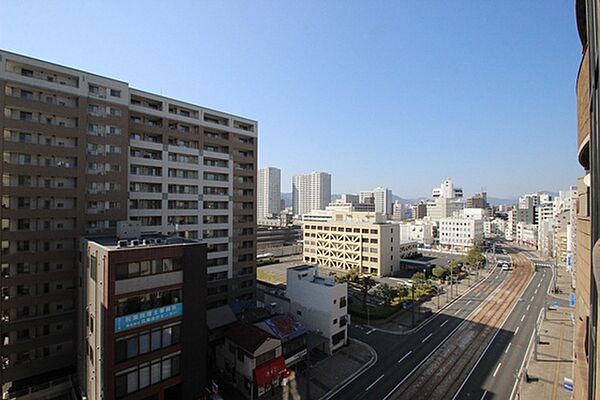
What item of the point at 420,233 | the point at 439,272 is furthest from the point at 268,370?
the point at 420,233

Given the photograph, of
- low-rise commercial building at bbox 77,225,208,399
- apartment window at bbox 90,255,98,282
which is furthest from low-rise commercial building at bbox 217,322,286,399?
apartment window at bbox 90,255,98,282

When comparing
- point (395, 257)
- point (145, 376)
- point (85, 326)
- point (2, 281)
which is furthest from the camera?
point (395, 257)

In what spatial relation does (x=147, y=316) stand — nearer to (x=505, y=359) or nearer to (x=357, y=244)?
(x=505, y=359)

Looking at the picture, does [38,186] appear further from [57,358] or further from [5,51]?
[57,358]

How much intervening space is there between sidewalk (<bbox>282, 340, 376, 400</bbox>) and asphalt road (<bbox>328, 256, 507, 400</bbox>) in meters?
0.93

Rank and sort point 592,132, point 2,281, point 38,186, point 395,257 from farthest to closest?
1. point 395,257
2. point 38,186
3. point 2,281
4. point 592,132

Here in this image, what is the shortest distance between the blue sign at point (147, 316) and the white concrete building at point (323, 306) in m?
15.6

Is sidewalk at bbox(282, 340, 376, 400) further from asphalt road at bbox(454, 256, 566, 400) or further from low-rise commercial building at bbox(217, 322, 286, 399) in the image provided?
asphalt road at bbox(454, 256, 566, 400)

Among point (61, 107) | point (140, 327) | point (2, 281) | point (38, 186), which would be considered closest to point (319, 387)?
point (140, 327)

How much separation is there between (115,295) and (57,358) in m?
15.8

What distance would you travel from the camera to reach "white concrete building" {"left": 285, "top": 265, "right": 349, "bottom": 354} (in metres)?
31.1

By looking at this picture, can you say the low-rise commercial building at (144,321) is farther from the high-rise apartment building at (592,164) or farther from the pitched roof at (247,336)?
the high-rise apartment building at (592,164)

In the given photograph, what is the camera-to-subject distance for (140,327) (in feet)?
62.2

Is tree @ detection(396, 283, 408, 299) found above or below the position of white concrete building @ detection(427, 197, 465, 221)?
below
